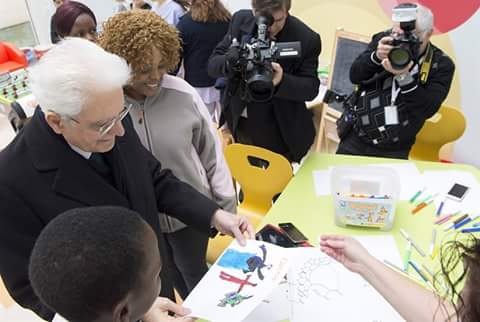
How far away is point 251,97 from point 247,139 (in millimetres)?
419

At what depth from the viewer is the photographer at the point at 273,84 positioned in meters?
1.76

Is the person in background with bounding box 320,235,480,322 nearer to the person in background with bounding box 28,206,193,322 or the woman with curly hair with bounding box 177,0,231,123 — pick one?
the person in background with bounding box 28,206,193,322

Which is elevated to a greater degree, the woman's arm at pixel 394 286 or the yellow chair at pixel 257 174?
the woman's arm at pixel 394 286

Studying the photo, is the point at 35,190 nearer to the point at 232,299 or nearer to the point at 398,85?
the point at 232,299

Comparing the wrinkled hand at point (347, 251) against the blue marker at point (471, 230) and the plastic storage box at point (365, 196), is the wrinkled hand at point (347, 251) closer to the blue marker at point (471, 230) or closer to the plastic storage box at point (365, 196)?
the plastic storage box at point (365, 196)

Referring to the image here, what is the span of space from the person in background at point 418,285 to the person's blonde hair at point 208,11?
1.93 meters

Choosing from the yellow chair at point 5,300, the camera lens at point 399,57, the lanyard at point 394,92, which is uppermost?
the camera lens at point 399,57

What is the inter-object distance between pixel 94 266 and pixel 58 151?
1.54 feet

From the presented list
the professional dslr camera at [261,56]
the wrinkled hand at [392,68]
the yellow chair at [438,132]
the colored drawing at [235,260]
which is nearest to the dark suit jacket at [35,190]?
the colored drawing at [235,260]

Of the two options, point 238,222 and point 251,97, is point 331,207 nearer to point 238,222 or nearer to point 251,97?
point 238,222

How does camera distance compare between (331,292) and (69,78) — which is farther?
(331,292)

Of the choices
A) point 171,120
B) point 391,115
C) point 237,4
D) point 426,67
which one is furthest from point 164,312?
point 237,4

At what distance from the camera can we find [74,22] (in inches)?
87.0

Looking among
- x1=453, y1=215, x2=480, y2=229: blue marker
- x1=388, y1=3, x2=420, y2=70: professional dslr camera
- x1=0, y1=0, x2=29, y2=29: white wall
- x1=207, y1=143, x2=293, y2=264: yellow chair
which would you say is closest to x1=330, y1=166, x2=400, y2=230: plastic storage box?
x1=453, y1=215, x2=480, y2=229: blue marker
